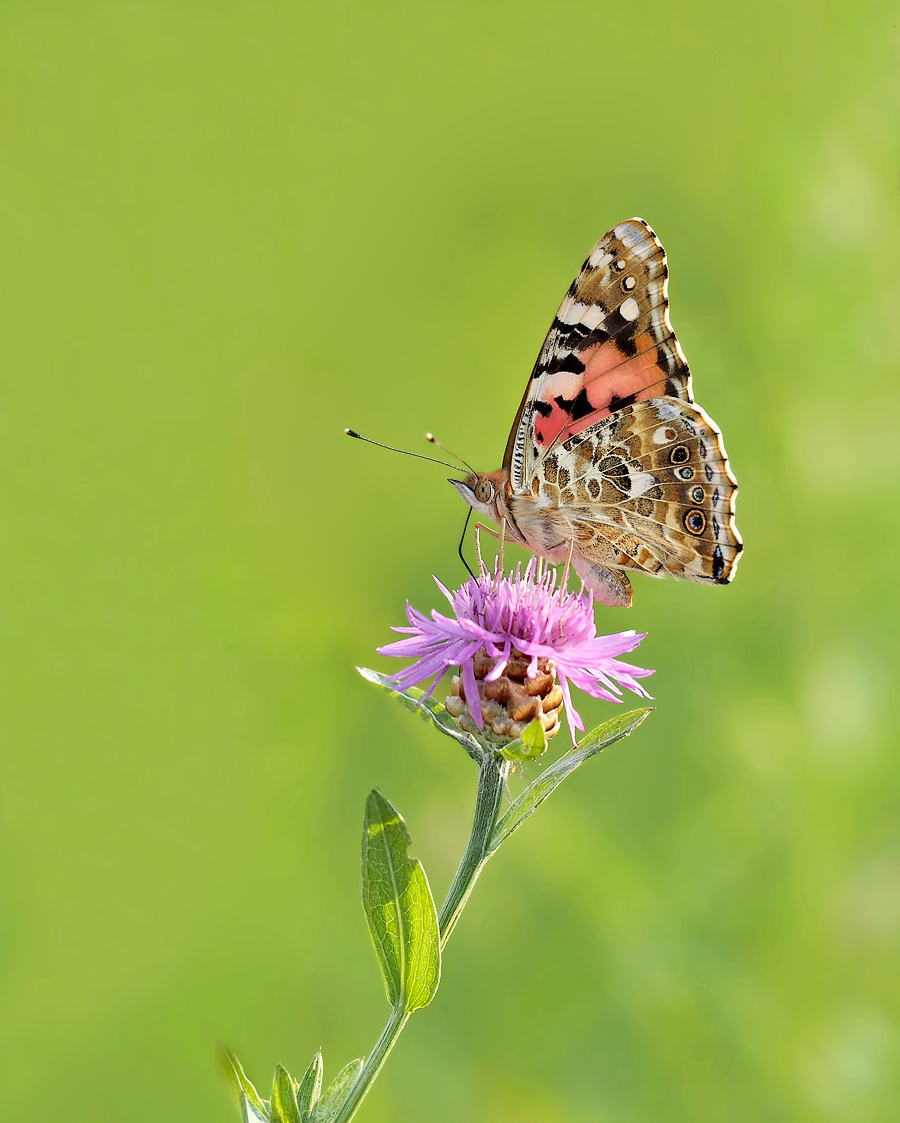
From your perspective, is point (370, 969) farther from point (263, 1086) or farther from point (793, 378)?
point (793, 378)

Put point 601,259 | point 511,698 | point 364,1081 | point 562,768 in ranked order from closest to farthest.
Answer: point 364,1081
point 562,768
point 511,698
point 601,259

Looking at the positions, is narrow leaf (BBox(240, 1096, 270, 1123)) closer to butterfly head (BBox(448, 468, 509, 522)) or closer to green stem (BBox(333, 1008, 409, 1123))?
green stem (BBox(333, 1008, 409, 1123))

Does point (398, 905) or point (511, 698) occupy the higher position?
point (511, 698)

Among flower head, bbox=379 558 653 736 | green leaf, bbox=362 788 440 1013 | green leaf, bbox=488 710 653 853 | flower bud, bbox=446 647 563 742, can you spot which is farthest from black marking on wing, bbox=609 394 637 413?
green leaf, bbox=362 788 440 1013

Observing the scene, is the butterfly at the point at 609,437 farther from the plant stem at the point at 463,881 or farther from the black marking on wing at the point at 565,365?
the plant stem at the point at 463,881

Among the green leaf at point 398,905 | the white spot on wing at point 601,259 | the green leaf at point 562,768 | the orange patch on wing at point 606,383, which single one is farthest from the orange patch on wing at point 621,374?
the green leaf at point 398,905

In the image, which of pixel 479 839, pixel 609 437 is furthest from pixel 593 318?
pixel 479 839

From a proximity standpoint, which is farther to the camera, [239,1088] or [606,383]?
[606,383]

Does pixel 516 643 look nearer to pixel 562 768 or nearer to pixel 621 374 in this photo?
pixel 562 768
